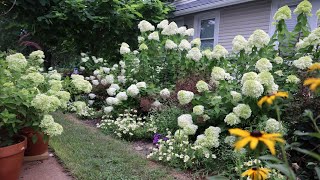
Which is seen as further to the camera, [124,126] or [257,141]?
[124,126]

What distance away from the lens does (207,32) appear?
9.66 metres

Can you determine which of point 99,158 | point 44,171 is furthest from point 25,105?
point 99,158

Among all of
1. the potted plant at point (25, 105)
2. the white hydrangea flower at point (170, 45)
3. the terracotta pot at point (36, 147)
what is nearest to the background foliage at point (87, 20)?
the white hydrangea flower at point (170, 45)

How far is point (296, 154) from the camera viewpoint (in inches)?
105

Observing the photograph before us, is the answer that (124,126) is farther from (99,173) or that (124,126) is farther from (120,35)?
(120,35)

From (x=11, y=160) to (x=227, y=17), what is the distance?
25.3 feet

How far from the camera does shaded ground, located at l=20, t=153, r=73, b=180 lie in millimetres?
2744

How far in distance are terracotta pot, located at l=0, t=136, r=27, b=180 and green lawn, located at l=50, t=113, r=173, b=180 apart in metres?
0.54

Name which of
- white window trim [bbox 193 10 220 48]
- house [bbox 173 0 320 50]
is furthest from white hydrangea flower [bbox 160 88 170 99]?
white window trim [bbox 193 10 220 48]

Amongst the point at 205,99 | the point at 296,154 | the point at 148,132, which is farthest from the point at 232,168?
the point at 148,132

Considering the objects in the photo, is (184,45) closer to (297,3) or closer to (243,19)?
(297,3)

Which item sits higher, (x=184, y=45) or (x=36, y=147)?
(x=184, y=45)

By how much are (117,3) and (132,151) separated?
16.8ft

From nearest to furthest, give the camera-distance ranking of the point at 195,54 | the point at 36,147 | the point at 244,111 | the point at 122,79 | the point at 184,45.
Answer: the point at 244,111 → the point at 36,147 → the point at 195,54 → the point at 184,45 → the point at 122,79
